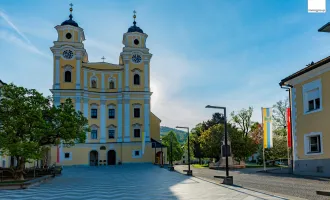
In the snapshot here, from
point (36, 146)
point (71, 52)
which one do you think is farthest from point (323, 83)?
point (71, 52)

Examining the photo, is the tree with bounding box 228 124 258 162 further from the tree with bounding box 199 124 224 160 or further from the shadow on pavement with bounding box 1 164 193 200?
the shadow on pavement with bounding box 1 164 193 200

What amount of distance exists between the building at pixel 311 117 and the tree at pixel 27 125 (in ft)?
51.9

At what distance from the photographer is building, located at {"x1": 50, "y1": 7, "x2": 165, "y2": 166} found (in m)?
57.8

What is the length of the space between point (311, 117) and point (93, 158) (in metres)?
42.4

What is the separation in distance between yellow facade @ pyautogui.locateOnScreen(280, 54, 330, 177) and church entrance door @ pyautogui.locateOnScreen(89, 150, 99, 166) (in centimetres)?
3919

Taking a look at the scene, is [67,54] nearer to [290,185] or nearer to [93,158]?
[93,158]

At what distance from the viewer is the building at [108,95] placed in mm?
57781

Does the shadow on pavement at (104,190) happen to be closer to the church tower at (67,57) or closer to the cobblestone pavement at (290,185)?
the cobblestone pavement at (290,185)

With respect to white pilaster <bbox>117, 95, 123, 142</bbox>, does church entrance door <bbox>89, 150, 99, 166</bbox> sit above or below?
below

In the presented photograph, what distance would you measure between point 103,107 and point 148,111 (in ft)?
24.5

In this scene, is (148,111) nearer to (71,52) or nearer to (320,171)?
(71,52)

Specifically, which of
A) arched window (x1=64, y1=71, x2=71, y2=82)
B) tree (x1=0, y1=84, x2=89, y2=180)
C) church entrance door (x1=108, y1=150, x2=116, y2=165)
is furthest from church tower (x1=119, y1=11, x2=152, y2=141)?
tree (x1=0, y1=84, x2=89, y2=180)

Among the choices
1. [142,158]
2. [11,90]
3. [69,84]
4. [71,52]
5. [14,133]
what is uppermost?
[71,52]

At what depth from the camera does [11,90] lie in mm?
24016
